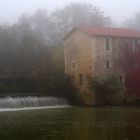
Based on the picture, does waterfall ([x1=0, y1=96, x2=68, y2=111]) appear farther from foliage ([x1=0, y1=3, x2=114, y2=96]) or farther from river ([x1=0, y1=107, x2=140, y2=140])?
river ([x1=0, y1=107, x2=140, y2=140])

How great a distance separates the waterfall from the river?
708 centimetres

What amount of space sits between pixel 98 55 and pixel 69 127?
1995cm

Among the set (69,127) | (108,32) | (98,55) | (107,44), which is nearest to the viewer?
(69,127)

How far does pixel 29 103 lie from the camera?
39312 millimetres

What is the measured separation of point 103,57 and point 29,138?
79.3ft

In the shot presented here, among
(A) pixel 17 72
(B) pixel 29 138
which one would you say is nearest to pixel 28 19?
(A) pixel 17 72

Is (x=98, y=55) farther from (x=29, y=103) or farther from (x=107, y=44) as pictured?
(x=29, y=103)

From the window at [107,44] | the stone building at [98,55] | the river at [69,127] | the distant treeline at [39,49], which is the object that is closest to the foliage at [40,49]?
the distant treeline at [39,49]

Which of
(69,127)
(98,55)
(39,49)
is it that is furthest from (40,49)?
(69,127)

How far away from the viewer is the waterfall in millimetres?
37900

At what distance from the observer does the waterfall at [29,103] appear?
37900 millimetres

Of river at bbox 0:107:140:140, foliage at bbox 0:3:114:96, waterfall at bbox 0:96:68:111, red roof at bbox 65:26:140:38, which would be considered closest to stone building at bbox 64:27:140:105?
red roof at bbox 65:26:140:38

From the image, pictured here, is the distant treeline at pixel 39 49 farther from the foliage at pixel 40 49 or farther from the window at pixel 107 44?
the window at pixel 107 44

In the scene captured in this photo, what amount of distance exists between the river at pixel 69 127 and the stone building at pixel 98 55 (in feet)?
42.3
